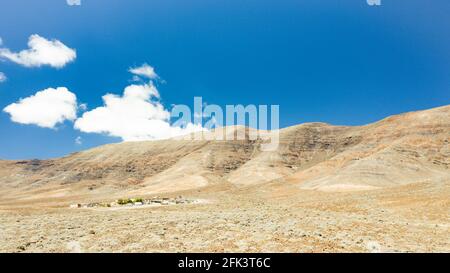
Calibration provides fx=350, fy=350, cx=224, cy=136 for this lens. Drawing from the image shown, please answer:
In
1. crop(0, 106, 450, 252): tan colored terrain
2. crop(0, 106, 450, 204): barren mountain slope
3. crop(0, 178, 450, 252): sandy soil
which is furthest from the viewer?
crop(0, 106, 450, 204): barren mountain slope

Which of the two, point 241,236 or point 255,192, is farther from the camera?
point 255,192

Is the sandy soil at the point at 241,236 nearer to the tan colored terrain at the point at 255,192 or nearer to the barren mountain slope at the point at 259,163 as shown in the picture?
the tan colored terrain at the point at 255,192

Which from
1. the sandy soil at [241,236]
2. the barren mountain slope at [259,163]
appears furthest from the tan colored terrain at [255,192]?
the barren mountain slope at [259,163]

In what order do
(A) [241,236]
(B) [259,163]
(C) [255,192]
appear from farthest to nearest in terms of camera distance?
(B) [259,163]
(C) [255,192]
(A) [241,236]

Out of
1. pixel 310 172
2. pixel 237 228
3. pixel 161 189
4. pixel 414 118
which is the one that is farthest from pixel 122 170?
pixel 237 228

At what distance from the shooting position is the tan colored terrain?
2123 centimetres

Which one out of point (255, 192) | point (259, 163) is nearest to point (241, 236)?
point (255, 192)

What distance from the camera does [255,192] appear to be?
A: 277 feet

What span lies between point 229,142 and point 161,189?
6333cm

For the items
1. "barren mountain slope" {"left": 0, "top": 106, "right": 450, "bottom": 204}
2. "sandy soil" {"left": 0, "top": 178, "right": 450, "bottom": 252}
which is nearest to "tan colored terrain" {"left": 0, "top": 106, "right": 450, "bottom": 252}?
"sandy soil" {"left": 0, "top": 178, "right": 450, "bottom": 252}

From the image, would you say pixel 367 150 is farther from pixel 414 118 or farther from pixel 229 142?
pixel 229 142

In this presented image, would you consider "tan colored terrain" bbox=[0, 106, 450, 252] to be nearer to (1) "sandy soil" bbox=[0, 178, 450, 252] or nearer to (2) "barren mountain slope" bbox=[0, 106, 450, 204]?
(1) "sandy soil" bbox=[0, 178, 450, 252]

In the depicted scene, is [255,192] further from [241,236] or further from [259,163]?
[241,236]
